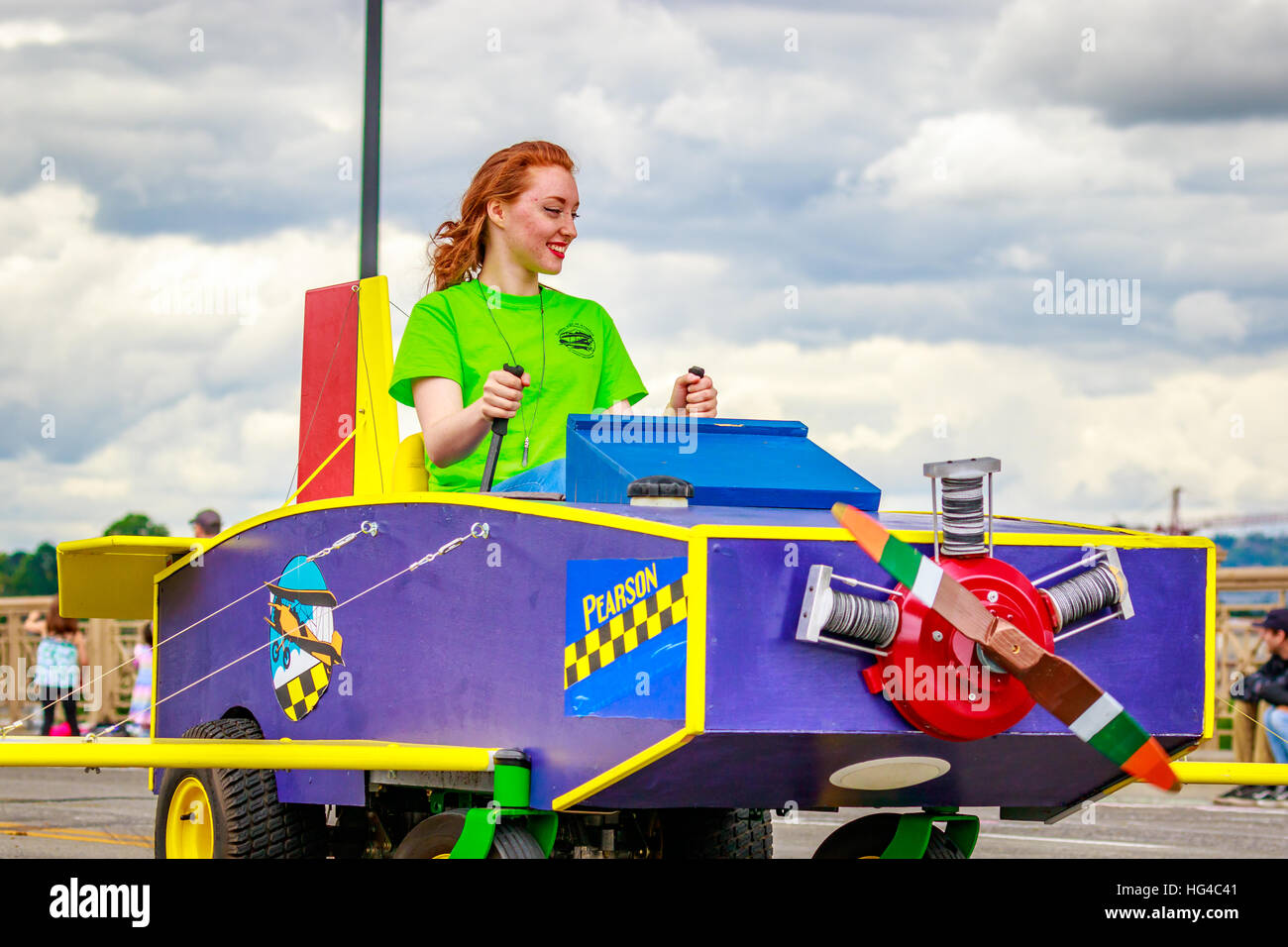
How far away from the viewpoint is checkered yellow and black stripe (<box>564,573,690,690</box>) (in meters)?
3.96

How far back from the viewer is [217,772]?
18.3 feet

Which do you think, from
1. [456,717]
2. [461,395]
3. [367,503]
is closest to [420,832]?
[456,717]

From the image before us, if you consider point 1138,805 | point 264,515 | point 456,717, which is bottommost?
point 1138,805

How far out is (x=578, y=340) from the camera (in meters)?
5.81

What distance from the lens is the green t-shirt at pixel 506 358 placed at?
18.0 feet

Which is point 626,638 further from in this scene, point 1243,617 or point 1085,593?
point 1243,617

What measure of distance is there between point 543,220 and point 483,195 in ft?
0.82

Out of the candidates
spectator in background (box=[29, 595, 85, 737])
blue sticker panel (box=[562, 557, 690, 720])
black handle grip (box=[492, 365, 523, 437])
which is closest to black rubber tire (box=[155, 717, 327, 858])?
black handle grip (box=[492, 365, 523, 437])

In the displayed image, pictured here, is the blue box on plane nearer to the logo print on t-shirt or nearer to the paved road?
the logo print on t-shirt

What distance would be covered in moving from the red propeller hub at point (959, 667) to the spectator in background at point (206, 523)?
359 inches

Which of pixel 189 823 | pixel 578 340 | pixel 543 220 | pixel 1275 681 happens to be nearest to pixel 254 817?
pixel 189 823

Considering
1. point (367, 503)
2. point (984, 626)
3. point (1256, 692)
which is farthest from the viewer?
point (1256, 692)
